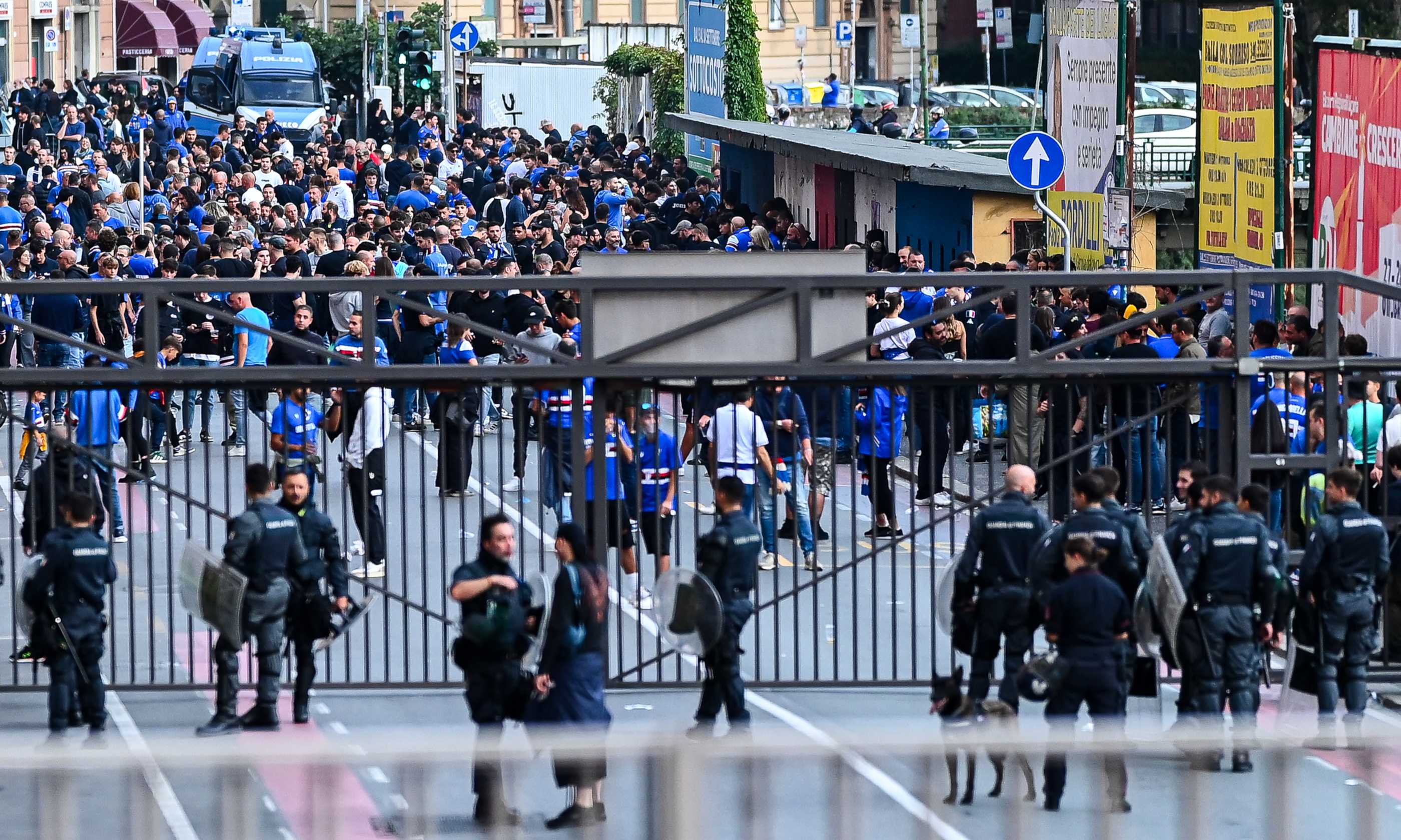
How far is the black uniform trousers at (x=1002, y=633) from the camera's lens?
1027 centimetres

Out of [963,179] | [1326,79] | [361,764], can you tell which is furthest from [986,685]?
[963,179]

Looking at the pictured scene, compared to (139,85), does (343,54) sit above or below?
above

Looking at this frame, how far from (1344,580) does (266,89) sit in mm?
53085

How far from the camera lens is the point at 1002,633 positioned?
34.4ft

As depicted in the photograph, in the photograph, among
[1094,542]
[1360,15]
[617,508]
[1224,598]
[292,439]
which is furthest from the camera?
[1360,15]

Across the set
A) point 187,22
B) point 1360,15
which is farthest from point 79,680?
point 187,22

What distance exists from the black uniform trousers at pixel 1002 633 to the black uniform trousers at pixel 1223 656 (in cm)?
69

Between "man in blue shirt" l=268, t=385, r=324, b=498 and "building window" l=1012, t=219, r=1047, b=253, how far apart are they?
12.4m

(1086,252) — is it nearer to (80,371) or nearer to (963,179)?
(963,179)

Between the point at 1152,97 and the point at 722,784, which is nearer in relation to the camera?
the point at 722,784

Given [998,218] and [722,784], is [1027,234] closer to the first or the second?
[998,218]

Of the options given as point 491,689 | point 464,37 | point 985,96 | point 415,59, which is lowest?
point 491,689

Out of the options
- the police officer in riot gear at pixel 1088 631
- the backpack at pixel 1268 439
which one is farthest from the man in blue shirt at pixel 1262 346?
the police officer in riot gear at pixel 1088 631

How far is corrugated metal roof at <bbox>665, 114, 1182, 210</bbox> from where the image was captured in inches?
984
